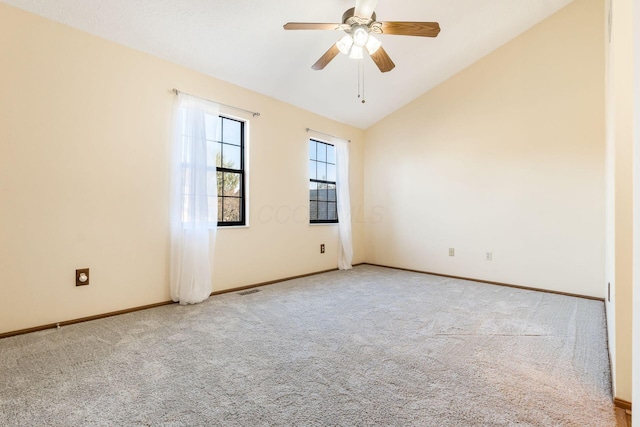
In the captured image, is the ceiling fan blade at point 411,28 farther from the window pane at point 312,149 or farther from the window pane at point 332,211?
the window pane at point 332,211

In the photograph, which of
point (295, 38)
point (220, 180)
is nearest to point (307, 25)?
point (295, 38)

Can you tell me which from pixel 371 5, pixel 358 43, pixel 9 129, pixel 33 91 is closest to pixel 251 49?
pixel 358 43

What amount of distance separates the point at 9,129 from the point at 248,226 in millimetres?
2227

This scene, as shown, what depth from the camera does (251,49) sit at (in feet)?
10.4

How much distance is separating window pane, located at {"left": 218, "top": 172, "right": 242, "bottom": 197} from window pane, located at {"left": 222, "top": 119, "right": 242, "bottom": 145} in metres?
0.41

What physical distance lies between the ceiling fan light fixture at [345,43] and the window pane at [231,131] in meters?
1.69

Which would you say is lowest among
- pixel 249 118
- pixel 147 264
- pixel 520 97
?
pixel 147 264

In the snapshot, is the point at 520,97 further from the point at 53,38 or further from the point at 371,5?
the point at 53,38

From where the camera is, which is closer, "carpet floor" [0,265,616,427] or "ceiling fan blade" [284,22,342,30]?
"carpet floor" [0,265,616,427]

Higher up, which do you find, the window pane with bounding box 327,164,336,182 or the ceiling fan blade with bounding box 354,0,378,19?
the ceiling fan blade with bounding box 354,0,378,19

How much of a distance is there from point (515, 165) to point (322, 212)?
274cm

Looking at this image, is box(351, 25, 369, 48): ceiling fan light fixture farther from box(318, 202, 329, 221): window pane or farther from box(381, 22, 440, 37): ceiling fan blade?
box(318, 202, 329, 221): window pane

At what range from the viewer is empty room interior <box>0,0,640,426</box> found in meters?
1.51

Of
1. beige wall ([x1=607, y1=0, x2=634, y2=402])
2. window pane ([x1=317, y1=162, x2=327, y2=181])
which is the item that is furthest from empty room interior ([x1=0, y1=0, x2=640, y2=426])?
window pane ([x1=317, y1=162, x2=327, y2=181])
